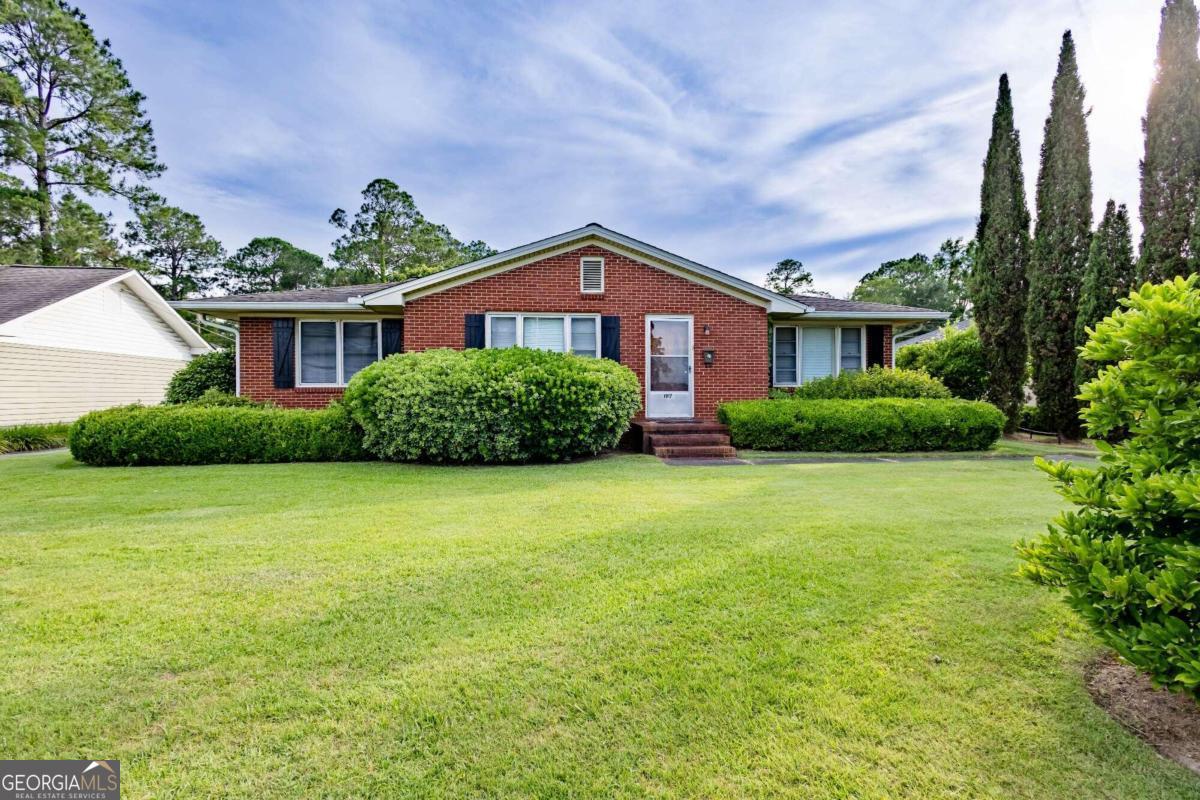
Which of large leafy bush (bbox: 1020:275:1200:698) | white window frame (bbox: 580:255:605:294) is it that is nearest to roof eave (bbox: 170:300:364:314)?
white window frame (bbox: 580:255:605:294)

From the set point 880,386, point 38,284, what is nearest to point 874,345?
point 880,386

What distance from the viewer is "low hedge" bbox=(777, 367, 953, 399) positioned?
11609mm

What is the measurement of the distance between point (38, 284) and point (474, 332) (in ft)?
47.8

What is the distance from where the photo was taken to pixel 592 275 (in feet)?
37.9

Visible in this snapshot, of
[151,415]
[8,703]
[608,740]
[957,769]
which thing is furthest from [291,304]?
[957,769]

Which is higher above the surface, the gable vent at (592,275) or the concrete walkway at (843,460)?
the gable vent at (592,275)

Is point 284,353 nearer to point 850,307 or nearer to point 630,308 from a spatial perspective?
point 630,308

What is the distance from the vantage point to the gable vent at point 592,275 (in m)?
11.5

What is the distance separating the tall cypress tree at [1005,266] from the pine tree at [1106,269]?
Answer: 1.57 metres

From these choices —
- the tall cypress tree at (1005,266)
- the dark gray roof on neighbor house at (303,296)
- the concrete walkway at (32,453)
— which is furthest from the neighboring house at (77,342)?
the tall cypress tree at (1005,266)

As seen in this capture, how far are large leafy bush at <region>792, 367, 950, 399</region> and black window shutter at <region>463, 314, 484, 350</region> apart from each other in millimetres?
7391

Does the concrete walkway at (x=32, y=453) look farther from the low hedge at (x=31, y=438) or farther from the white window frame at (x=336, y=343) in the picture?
the white window frame at (x=336, y=343)

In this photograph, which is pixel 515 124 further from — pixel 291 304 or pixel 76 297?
pixel 76 297

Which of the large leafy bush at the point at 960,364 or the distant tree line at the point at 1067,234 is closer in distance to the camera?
the distant tree line at the point at 1067,234
